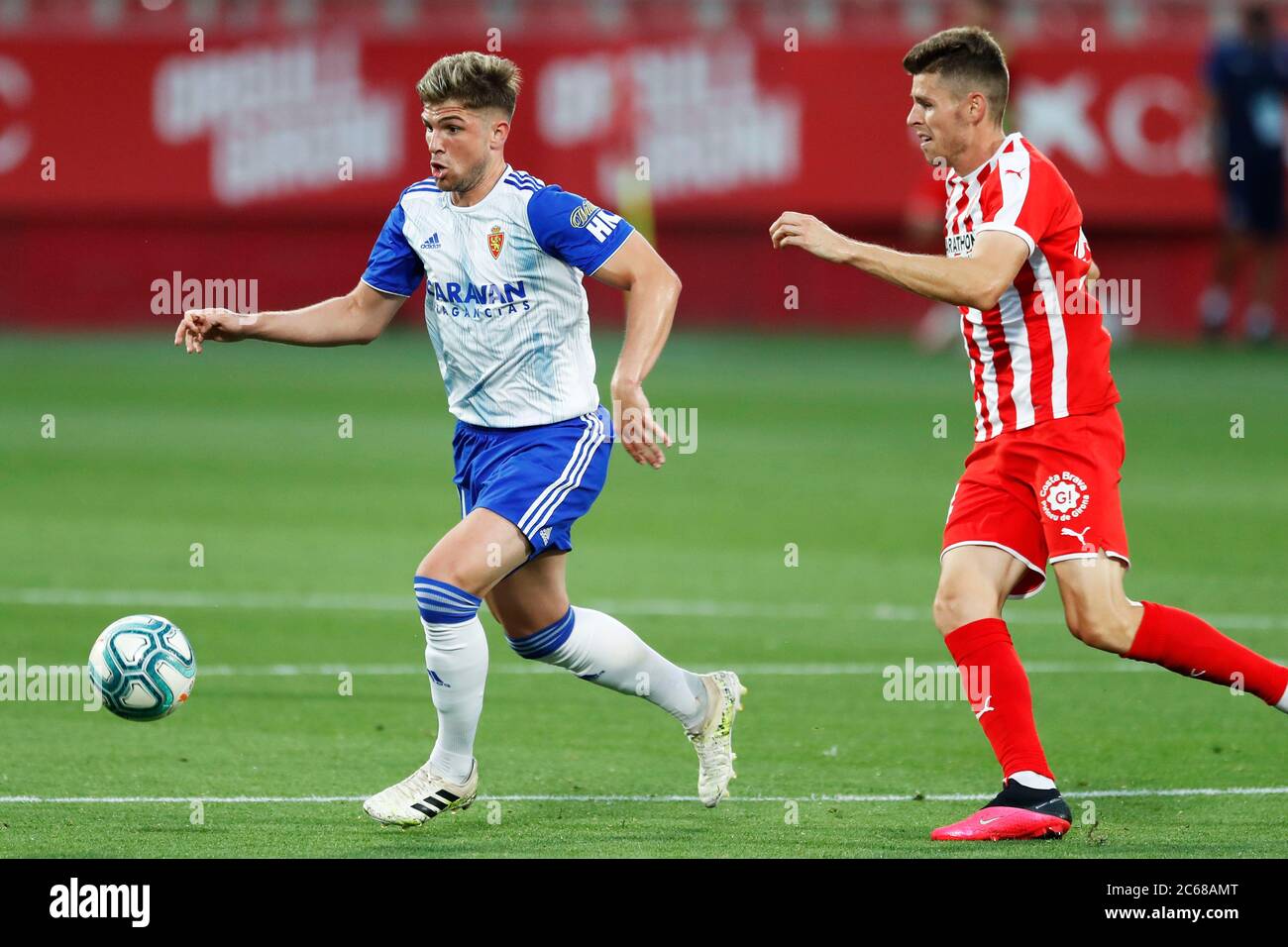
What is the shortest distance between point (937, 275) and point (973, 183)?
Result: 566 millimetres

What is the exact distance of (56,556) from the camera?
11.9 m

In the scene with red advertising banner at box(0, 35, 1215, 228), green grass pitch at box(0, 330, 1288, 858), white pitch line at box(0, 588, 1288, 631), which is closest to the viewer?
green grass pitch at box(0, 330, 1288, 858)

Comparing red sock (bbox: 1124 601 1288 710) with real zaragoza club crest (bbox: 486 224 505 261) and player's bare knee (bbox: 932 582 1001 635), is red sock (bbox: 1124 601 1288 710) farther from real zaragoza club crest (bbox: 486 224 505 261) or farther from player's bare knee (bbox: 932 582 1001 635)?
real zaragoza club crest (bbox: 486 224 505 261)

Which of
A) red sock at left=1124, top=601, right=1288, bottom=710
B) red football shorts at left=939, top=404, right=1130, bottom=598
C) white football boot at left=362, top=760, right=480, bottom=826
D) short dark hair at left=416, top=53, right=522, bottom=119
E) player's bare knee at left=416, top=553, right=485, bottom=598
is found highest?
short dark hair at left=416, top=53, right=522, bottom=119

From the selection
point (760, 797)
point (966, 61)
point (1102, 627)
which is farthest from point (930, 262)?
point (760, 797)

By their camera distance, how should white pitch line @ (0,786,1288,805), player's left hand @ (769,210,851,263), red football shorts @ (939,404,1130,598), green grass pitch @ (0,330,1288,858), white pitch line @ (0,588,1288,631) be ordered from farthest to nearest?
white pitch line @ (0,588,1288,631)
white pitch line @ (0,786,1288,805)
green grass pitch @ (0,330,1288,858)
red football shorts @ (939,404,1130,598)
player's left hand @ (769,210,851,263)

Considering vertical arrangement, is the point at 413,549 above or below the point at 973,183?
below

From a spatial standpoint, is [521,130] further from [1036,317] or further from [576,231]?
[1036,317]

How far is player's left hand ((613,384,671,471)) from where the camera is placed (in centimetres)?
614

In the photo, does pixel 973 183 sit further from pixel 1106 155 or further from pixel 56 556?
pixel 1106 155

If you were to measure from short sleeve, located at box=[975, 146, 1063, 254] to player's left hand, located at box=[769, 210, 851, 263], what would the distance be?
0.59 m

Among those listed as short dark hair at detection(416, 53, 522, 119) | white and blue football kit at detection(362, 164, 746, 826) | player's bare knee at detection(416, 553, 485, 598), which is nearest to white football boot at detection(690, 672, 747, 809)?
white and blue football kit at detection(362, 164, 746, 826)
